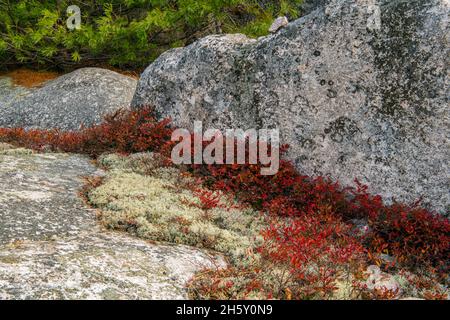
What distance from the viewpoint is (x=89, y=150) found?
35.1 ft

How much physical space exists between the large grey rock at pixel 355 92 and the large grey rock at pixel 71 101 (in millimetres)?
5555

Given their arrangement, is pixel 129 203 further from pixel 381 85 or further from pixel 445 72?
pixel 445 72

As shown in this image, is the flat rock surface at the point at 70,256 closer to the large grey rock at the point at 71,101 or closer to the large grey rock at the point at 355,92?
the large grey rock at the point at 355,92

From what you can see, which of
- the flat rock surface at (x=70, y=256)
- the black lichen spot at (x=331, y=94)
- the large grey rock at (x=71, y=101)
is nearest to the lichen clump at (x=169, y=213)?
the flat rock surface at (x=70, y=256)

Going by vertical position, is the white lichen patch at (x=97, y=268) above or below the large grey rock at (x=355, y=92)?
below

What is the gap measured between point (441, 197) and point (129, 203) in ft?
16.1

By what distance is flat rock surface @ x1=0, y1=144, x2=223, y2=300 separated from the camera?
4914mm

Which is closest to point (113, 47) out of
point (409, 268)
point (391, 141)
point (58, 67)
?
point (58, 67)

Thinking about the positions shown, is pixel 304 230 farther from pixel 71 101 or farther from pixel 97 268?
pixel 71 101

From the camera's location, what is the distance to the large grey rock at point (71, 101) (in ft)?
47.9

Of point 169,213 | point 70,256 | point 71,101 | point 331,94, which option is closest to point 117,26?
point 71,101

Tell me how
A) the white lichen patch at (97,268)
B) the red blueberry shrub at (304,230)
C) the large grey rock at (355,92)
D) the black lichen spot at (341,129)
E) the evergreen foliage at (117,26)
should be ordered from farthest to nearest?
1. the evergreen foliage at (117,26)
2. the black lichen spot at (341,129)
3. the large grey rock at (355,92)
4. the red blueberry shrub at (304,230)
5. the white lichen patch at (97,268)

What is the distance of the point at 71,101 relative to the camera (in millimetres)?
15102

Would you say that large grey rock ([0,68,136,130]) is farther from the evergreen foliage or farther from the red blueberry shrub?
the red blueberry shrub
